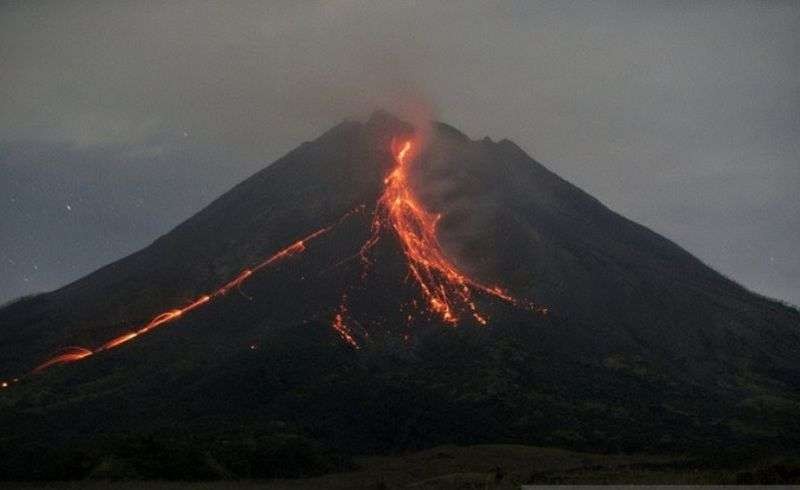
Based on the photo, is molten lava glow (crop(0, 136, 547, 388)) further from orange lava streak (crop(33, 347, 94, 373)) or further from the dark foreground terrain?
the dark foreground terrain

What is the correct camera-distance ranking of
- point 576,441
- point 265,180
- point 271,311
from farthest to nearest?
point 265,180 → point 271,311 → point 576,441

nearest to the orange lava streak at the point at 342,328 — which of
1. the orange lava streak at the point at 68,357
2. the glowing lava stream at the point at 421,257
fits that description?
the glowing lava stream at the point at 421,257

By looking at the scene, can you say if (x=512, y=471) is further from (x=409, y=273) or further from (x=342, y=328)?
(x=409, y=273)

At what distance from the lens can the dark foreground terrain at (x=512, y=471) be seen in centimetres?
3997

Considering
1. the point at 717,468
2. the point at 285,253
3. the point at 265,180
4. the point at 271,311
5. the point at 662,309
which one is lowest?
the point at 717,468

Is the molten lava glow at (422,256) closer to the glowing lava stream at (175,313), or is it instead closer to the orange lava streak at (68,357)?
the glowing lava stream at (175,313)

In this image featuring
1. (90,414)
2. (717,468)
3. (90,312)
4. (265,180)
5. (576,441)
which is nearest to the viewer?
(717,468)

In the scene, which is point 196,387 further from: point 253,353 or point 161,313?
point 161,313

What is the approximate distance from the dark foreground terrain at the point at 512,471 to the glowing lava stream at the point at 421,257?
26078mm

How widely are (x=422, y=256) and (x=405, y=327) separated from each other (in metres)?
14.3

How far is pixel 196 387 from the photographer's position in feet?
244

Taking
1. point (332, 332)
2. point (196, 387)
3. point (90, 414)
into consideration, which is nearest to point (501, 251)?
point (332, 332)

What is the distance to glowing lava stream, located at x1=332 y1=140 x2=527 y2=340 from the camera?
88.3m

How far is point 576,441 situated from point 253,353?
2862 cm
